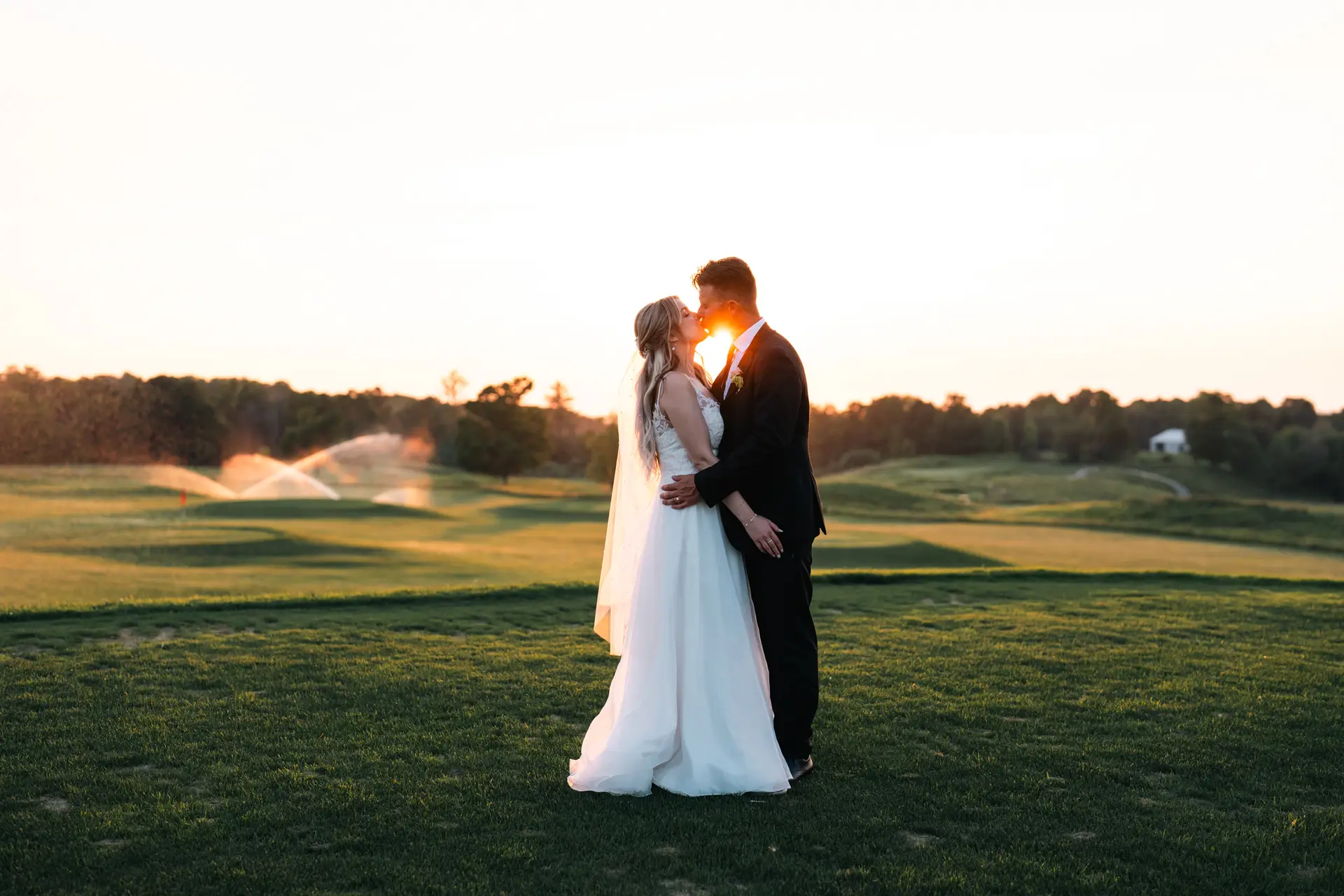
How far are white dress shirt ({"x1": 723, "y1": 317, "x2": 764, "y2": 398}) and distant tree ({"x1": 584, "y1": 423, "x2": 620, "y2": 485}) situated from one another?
167 feet

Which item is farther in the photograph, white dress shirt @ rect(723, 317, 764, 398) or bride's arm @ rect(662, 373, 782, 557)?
white dress shirt @ rect(723, 317, 764, 398)

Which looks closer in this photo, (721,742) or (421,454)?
(721,742)

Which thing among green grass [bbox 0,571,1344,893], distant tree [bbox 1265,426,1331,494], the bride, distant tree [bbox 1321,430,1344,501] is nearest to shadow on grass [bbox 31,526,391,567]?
green grass [bbox 0,571,1344,893]

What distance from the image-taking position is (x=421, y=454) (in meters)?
57.8

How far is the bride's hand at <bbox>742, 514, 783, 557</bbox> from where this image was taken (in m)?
5.01

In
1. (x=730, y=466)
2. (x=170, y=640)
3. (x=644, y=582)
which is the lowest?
(x=170, y=640)

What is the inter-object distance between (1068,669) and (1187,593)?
5847 millimetres

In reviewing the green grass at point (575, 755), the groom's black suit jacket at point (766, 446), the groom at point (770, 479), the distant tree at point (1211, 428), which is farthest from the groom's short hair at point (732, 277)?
the distant tree at point (1211, 428)

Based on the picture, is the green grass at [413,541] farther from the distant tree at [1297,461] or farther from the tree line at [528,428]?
the distant tree at [1297,461]

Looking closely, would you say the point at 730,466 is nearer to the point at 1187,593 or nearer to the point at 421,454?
the point at 1187,593

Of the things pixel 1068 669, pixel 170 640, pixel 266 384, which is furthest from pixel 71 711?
pixel 266 384

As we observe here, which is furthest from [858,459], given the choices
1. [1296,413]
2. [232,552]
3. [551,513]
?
[232,552]

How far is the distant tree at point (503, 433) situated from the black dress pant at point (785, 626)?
170 ft

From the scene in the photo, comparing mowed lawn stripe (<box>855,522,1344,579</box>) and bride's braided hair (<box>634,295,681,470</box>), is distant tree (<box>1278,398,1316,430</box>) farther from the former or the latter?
bride's braided hair (<box>634,295,681,470</box>)
